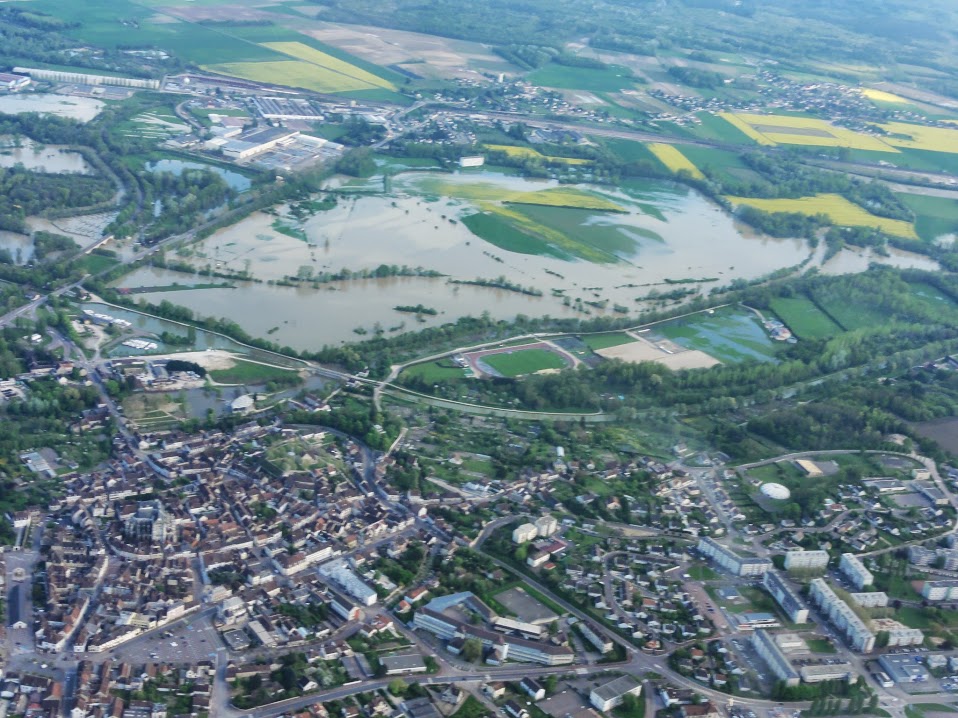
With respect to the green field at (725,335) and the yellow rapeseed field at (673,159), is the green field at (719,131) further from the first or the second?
the green field at (725,335)

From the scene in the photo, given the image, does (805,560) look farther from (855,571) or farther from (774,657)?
(774,657)

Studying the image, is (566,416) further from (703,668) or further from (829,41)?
(829,41)

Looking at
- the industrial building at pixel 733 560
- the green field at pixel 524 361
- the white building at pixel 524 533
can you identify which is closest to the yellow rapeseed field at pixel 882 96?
the green field at pixel 524 361

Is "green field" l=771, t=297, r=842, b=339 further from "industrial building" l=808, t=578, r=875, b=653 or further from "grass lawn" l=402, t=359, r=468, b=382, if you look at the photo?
"industrial building" l=808, t=578, r=875, b=653

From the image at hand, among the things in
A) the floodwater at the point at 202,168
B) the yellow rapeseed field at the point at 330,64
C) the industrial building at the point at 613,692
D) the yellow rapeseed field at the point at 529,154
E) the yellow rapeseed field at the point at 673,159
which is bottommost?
the industrial building at the point at 613,692

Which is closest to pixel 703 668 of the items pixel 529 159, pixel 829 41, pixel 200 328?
pixel 200 328

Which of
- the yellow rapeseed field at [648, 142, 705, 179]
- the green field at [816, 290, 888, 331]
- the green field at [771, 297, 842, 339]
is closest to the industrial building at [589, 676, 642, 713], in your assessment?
the green field at [771, 297, 842, 339]
